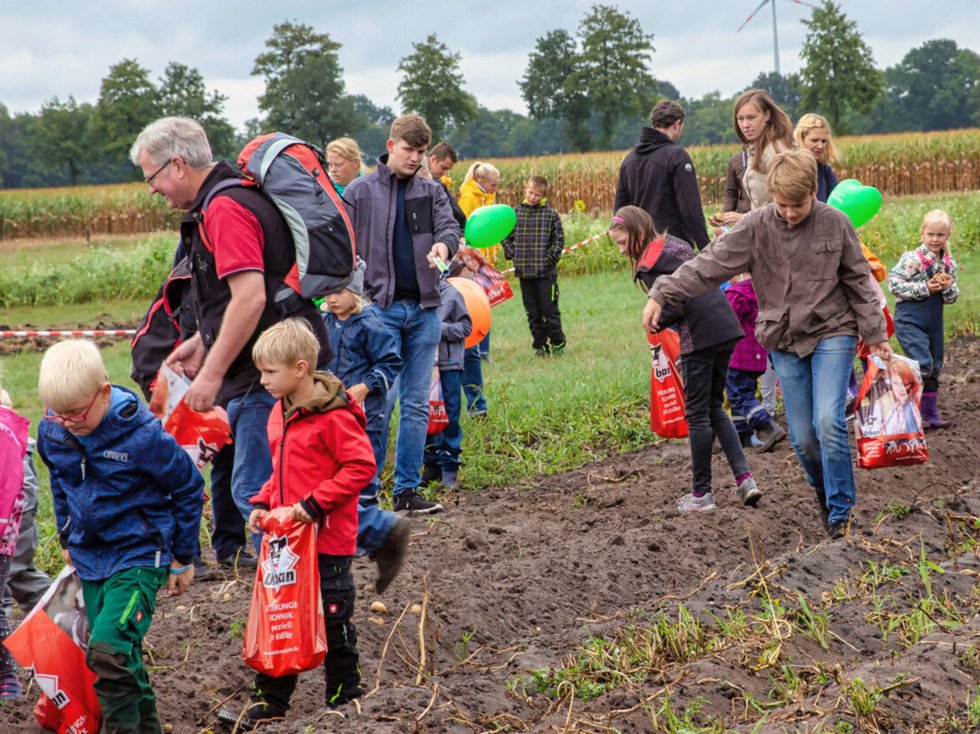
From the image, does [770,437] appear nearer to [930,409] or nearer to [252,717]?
[930,409]

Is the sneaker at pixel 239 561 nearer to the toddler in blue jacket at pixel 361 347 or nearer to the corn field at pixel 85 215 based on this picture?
the toddler in blue jacket at pixel 361 347

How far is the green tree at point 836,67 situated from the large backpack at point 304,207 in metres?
74.9

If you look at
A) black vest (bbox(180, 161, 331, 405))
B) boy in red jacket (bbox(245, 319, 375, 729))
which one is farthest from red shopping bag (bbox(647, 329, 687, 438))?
boy in red jacket (bbox(245, 319, 375, 729))

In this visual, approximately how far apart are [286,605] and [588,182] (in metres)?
33.9

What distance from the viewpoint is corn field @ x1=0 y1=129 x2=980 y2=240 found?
37281 mm

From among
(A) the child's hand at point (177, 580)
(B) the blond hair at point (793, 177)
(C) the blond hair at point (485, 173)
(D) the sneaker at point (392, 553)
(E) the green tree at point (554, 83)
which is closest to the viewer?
(A) the child's hand at point (177, 580)

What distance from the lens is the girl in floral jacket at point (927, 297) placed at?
891 centimetres

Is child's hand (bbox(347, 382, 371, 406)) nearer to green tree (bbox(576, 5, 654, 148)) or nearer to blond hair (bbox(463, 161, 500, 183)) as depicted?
blond hair (bbox(463, 161, 500, 183))

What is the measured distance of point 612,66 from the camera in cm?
8906

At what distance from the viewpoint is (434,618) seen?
5492 mm

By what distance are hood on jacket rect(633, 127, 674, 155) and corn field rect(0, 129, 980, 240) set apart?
2645 cm

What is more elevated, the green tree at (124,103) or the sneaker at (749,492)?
the green tree at (124,103)

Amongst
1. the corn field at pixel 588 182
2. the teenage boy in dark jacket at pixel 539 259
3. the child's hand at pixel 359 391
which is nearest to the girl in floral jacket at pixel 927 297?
the child's hand at pixel 359 391

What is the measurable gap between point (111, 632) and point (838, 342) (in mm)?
3737
